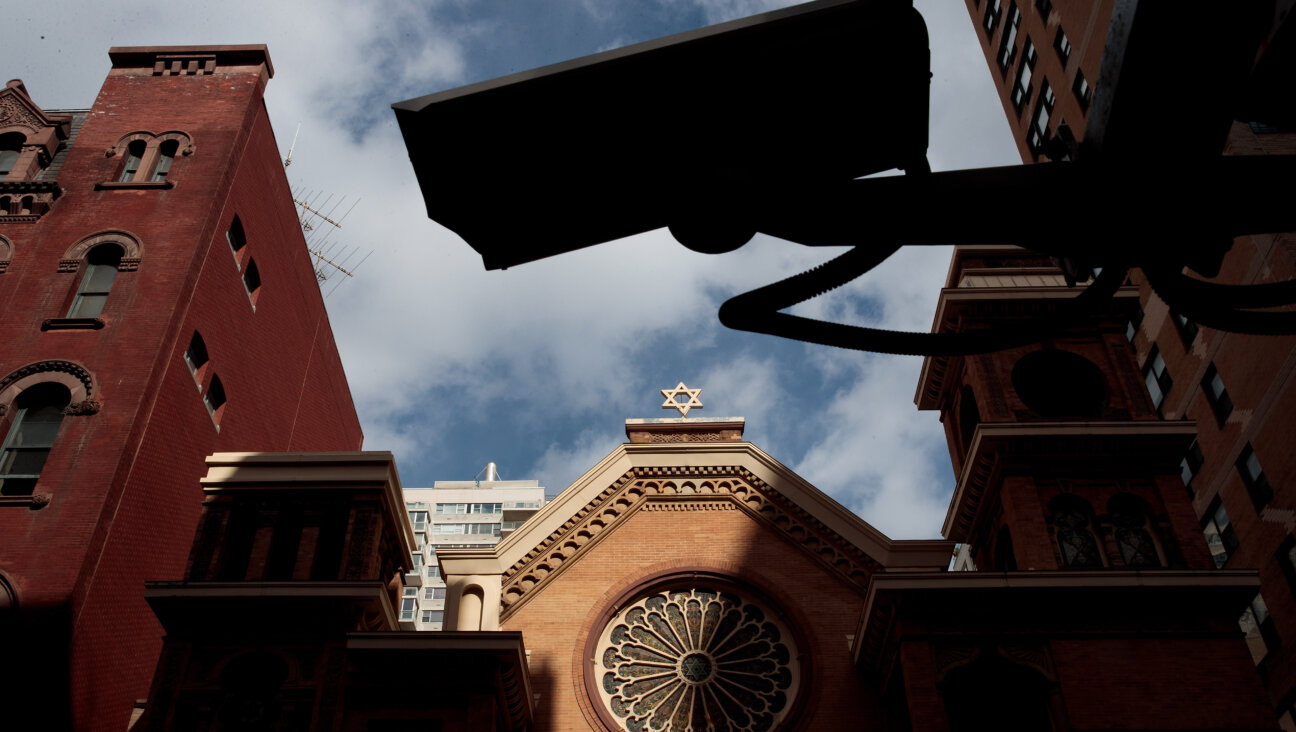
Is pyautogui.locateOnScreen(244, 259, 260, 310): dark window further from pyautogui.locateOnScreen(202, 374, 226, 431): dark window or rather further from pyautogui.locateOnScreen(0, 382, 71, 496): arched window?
pyautogui.locateOnScreen(0, 382, 71, 496): arched window

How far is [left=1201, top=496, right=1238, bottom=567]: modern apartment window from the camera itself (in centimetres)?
3294

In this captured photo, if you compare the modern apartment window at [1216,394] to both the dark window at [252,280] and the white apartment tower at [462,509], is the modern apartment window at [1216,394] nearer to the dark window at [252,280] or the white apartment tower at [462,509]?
the dark window at [252,280]

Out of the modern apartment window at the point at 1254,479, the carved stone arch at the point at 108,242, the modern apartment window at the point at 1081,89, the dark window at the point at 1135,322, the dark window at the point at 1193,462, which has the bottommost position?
the modern apartment window at the point at 1254,479

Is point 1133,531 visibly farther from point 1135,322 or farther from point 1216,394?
point 1135,322

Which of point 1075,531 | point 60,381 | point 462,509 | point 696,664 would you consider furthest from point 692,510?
point 462,509

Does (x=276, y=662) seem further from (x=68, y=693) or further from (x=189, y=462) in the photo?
(x=189, y=462)

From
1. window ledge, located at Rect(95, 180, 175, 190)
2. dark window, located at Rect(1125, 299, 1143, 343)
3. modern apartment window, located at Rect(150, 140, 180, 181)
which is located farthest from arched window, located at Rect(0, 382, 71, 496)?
dark window, located at Rect(1125, 299, 1143, 343)

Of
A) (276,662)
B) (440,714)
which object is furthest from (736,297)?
(276,662)

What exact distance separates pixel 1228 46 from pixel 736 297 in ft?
3.69

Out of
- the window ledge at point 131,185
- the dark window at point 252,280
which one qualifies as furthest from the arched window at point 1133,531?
the window ledge at point 131,185

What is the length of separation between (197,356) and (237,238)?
17.6 feet

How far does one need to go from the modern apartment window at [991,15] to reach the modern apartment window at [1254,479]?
27.6m

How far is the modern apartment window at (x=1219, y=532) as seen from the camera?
108ft

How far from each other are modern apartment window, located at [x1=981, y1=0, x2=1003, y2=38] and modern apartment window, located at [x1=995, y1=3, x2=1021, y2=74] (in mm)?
1215
